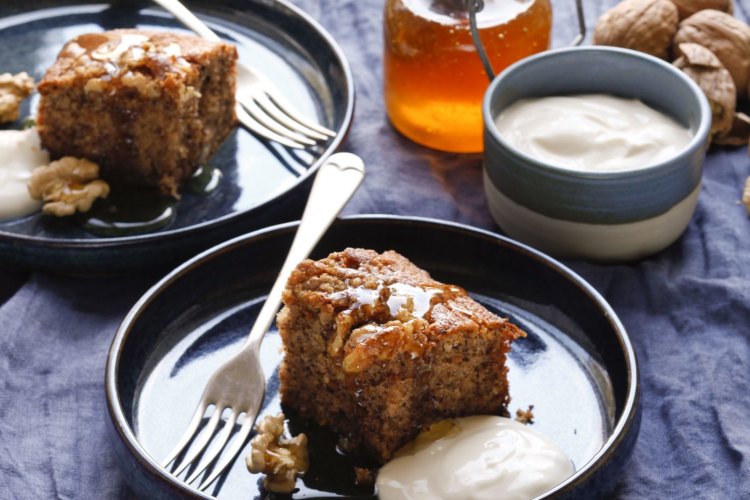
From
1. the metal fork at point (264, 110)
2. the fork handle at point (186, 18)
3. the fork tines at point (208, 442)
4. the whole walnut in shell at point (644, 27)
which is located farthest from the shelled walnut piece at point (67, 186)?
the whole walnut in shell at point (644, 27)

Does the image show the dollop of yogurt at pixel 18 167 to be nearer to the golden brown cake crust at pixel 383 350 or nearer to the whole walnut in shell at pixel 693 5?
the golden brown cake crust at pixel 383 350

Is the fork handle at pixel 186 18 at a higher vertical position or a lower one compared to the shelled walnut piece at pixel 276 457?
higher

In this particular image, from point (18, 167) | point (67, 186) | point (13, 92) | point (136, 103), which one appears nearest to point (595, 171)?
point (136, 103)

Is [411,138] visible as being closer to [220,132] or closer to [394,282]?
[220,132]

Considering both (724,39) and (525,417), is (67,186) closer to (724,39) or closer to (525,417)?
(525,417)

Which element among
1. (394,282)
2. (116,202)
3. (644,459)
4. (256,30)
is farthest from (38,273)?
(644,459)

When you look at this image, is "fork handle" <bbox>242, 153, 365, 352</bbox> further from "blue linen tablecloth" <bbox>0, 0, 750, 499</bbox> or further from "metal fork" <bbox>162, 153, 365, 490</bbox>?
"blue linen tablecloth" <bbox>0, 0, 750, 499</bbox>

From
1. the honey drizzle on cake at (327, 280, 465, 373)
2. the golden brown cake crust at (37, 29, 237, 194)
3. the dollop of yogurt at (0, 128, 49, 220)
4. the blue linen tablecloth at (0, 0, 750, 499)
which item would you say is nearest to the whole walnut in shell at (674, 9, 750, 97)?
the blue linen tablecloth at (0, 0, 750, 499)
